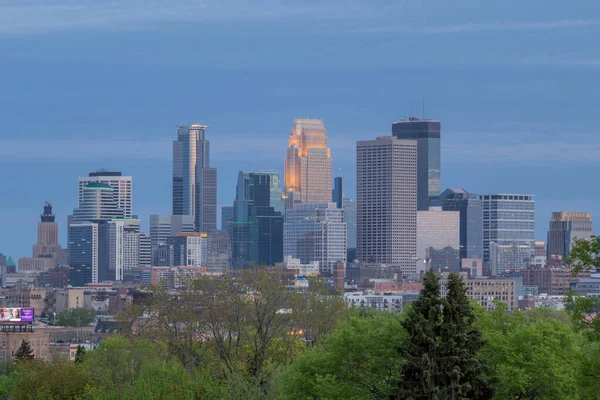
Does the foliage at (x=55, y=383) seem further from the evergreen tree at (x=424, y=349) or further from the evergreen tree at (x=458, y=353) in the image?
the evergreen tree at (x=458, y=353)

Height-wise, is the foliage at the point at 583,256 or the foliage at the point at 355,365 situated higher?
the foliage at the point at 583,256

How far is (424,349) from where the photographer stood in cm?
5788

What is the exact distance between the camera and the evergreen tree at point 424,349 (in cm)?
5741

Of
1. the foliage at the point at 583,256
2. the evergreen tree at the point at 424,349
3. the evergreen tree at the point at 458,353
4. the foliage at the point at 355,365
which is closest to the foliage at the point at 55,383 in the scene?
the foliage at the point at 355,365

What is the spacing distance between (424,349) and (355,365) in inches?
460

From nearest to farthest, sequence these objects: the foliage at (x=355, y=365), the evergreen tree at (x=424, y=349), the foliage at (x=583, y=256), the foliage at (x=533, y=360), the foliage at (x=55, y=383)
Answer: the foliage at (x=583, y=256) < the evergreen tree at (x=424, y=349) < the foliage at (x=533, y=360) < the foliage at (x=355, y=365) < the foliage at (x=55, y=383)

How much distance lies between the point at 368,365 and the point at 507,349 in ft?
20.6

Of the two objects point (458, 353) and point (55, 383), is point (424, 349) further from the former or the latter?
point (55, 383)

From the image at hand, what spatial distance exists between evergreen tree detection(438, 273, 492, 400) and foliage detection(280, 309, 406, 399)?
6833 mm

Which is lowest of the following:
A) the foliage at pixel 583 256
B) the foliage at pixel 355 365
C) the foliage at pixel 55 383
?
the foliage at pixel 55 383

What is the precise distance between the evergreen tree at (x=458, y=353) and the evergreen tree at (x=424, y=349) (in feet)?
0.87

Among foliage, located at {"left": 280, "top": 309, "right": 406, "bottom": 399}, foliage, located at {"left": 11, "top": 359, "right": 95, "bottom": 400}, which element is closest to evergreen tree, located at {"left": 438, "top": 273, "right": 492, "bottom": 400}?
Result: foliage, located at {"left": 280, "top": 309, "right": 406, "bottom": 399}

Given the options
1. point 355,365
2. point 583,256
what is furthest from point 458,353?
point 355,365

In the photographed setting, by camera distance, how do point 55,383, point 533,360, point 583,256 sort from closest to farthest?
point 583,256 → point 533,360 → point 55,383
